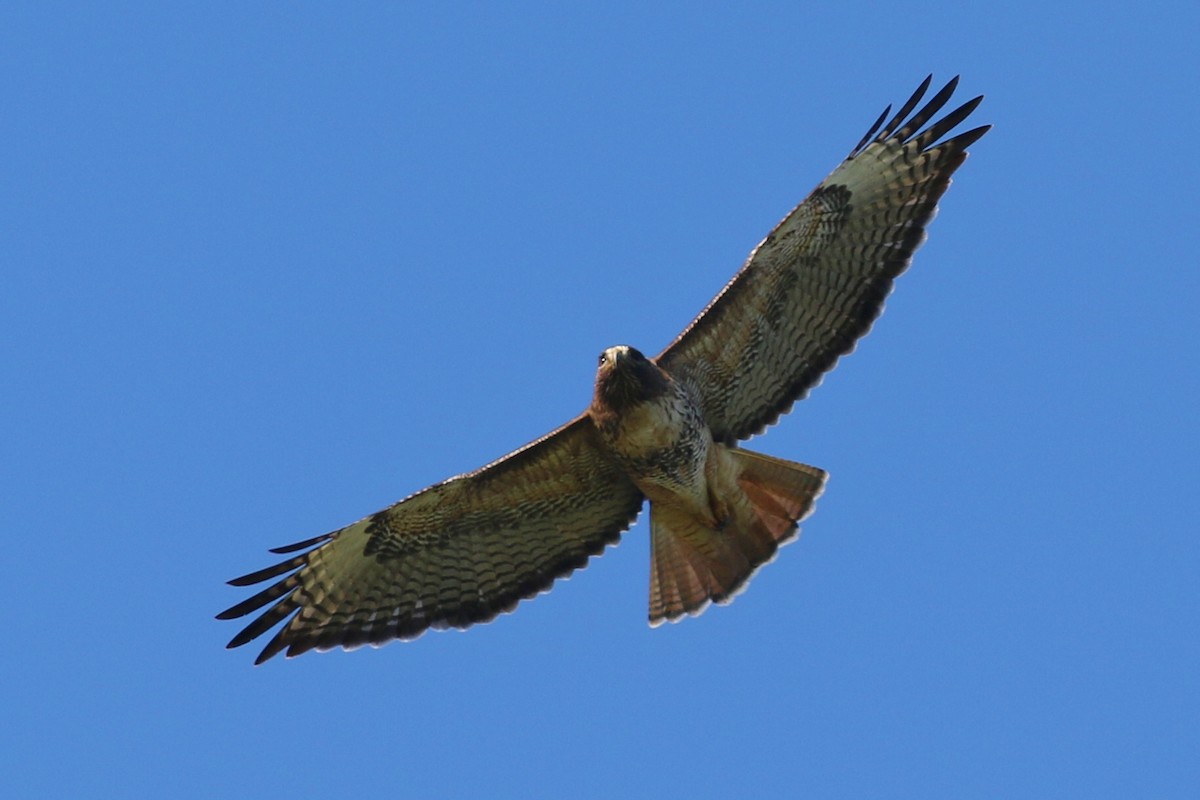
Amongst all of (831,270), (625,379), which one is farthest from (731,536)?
(831,270)

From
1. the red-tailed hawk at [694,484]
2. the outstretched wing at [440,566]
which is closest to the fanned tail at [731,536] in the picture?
the red-tailed hawk at [694,484]

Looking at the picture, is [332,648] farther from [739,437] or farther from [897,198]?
[897,198]

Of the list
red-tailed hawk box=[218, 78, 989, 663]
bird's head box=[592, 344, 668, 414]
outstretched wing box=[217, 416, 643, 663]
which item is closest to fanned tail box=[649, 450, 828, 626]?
red-tailed hawk box=[218, 78, 989, 663]

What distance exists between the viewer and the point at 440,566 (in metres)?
12.4

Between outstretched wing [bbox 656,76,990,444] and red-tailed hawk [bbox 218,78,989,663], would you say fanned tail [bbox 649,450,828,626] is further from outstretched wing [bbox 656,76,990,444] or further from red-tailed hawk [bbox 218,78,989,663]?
outstretched wing [bbox 656,76,990,444]

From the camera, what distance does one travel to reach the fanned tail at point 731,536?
12.4 meters

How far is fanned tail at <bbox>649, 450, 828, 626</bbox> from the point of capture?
1235 cm

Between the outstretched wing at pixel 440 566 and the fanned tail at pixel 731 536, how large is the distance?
42 centimetres

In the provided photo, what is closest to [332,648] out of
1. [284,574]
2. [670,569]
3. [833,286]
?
[284,574]

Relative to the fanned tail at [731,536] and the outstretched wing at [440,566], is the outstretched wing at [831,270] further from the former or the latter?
the outstretched wing at [440,566]

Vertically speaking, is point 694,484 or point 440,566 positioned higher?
point 440,566

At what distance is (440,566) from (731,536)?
6.55 feet

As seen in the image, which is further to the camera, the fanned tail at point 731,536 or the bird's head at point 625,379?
the fanned tail at point 731,536

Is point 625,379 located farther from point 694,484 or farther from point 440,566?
point 440,566
